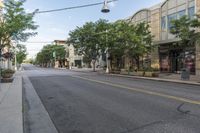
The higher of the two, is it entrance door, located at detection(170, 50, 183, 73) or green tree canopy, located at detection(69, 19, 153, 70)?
green tree canopy, located at detection(69, 19, 153, 70)

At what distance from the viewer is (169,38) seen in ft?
113

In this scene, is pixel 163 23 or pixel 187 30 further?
pixel 163 23

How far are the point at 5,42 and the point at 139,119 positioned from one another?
22.1 meters

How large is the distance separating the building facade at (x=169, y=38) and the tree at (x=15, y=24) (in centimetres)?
1574

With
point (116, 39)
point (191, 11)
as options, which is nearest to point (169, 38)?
point (191, 11)

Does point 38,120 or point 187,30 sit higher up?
point 187,30

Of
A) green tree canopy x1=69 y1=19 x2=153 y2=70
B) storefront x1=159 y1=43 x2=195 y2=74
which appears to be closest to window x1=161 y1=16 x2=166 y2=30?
green tree canopy x1=69 y1=19 x2=153 y2=70

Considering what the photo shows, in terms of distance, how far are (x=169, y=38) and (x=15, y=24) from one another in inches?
753

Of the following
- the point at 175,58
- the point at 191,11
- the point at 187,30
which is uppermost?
the point at 191,11

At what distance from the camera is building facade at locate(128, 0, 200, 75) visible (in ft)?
101

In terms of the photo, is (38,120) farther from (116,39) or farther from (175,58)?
(116,39)

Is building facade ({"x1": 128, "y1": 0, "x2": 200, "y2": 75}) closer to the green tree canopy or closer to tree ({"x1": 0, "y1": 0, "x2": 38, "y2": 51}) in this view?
the green tree canopy

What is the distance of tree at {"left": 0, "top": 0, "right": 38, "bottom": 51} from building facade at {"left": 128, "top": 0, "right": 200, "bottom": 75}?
1574cm

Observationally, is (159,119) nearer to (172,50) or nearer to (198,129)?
(198,129)
